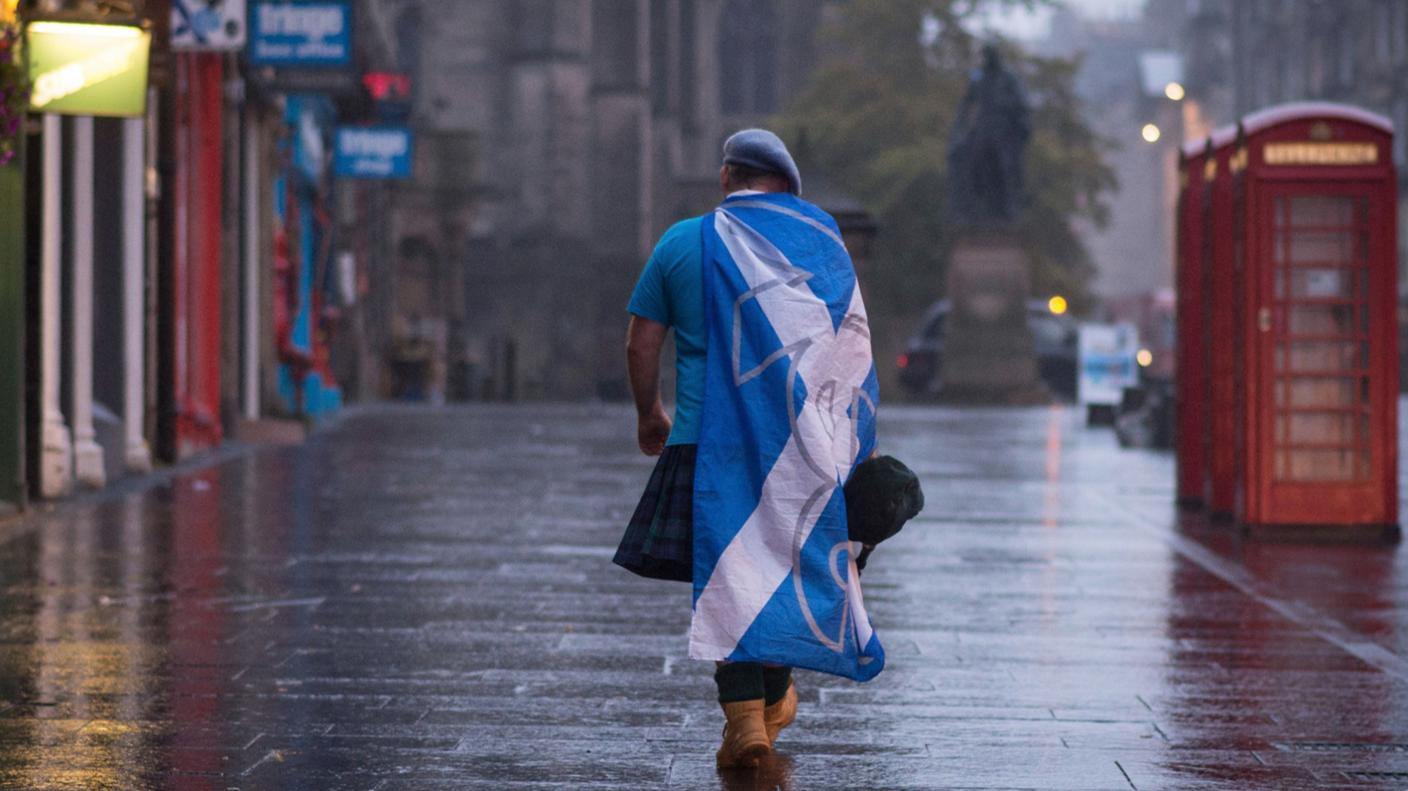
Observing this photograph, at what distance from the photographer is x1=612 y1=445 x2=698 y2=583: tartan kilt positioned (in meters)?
5.07

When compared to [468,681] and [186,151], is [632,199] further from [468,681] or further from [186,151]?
[468,681]

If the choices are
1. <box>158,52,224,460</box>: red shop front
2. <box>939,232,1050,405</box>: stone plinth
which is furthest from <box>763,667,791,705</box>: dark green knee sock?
<box>939,232,1050,405</box>: stone plinth

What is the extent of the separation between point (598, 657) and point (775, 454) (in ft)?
6.65

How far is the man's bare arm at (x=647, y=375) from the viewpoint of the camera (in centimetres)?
509

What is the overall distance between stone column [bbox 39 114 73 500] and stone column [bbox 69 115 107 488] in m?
0.10

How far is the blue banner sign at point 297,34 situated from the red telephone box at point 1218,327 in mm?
8538

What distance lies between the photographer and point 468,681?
6320 mm

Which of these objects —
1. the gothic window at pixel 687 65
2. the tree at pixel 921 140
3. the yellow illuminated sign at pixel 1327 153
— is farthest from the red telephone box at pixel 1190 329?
the gothic window at pixel 687 65

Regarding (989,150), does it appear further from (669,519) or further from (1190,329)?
(669,519)

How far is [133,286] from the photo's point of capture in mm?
15039

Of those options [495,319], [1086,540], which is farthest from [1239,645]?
[495,319]

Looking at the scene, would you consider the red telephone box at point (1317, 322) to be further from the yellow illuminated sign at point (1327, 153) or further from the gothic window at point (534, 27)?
the gothic window at point (534, 27)

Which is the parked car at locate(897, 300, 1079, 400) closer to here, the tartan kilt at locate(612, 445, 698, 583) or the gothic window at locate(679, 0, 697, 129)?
the gothic window at locate(679, 0, 697, 129)

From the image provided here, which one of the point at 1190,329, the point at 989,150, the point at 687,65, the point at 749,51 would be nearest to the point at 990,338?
the point at 989,150
